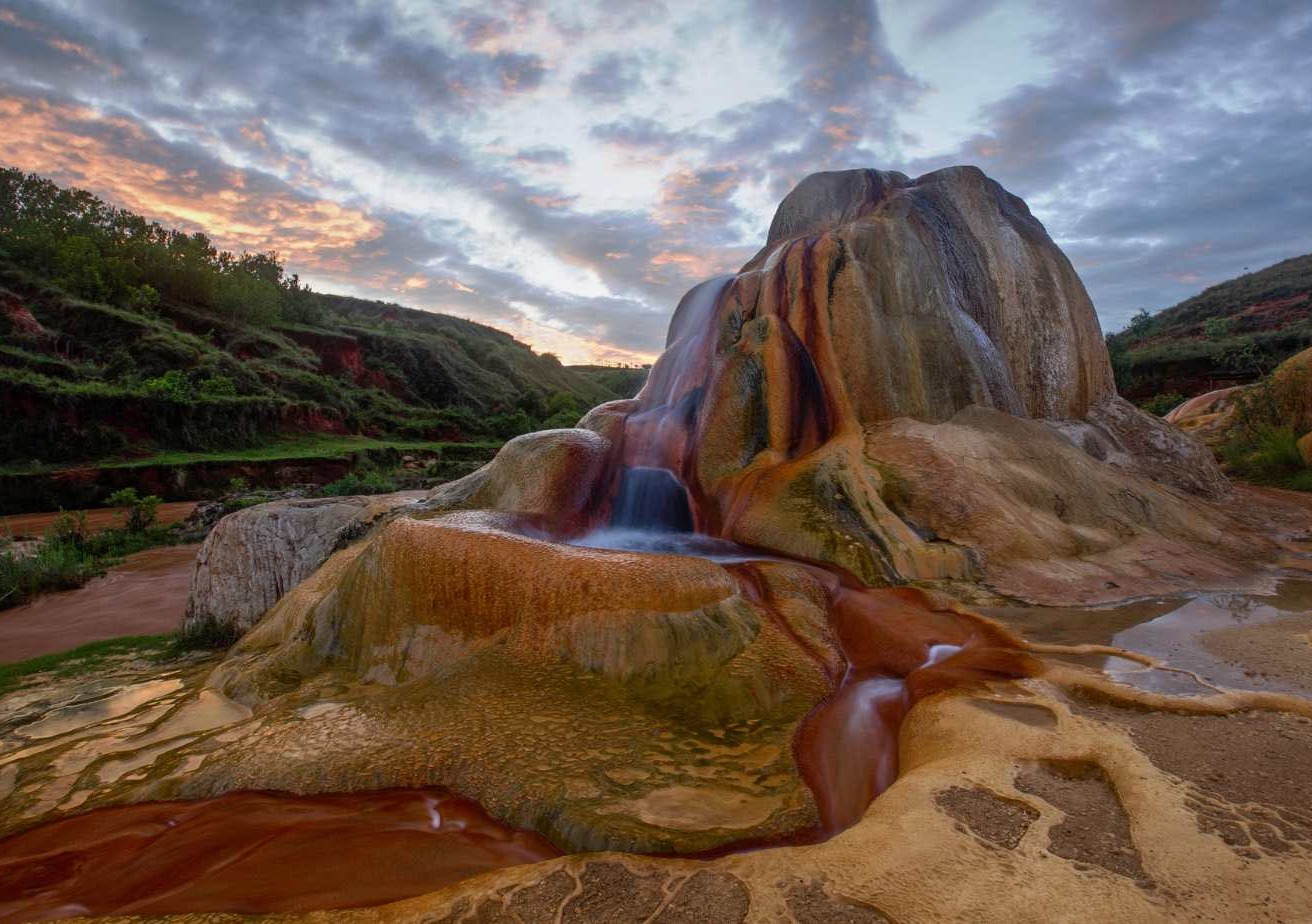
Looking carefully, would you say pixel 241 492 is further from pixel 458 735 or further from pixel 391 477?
pixel 458 735

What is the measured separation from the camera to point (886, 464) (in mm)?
6160

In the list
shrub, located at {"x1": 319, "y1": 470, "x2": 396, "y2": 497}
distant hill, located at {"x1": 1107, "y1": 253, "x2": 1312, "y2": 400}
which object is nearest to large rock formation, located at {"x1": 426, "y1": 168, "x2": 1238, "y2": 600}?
shrub, located at {"x1": 319, "y1": 470, "x2": 396, "y2": 497}

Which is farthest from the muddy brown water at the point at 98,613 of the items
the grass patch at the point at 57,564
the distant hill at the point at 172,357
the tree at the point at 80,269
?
the tree at the point at 80,269

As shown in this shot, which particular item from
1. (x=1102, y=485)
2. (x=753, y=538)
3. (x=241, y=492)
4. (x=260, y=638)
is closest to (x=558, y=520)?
(x=753, y=538)

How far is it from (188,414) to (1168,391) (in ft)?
143

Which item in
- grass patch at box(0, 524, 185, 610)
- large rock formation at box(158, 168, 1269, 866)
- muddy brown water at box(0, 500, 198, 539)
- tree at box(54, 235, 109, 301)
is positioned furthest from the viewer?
tree at box(54, 235, 109, 301)

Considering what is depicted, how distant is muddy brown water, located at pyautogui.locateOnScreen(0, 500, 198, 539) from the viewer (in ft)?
45.9

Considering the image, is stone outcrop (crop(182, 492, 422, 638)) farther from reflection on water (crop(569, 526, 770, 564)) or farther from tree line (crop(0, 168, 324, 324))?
tree line (crop(0, 168, 324, 324))

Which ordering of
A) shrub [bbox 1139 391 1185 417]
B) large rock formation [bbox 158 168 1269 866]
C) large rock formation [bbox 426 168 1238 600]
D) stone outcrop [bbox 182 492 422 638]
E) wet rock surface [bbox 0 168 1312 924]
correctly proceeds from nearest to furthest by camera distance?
wet rock surface [bbox 0 168 1312 924]
large rock formation [bbox 158 168 1269 866]
large rock formation [bbox 426 168 1238 600]
stone outcrop [bbox 182 492 422 638]
shrub [bbox 1139 391 1185 417]

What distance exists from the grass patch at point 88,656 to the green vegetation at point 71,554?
10.4 feet

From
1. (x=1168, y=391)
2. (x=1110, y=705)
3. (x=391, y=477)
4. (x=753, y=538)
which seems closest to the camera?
(x=1110, y=705)

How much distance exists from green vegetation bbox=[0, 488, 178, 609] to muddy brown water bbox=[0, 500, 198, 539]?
0.87 m

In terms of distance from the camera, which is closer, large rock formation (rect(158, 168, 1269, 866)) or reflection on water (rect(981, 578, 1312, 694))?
large rock formation (rect(158, 168, 1269, 866))

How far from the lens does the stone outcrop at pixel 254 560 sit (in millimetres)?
6074
